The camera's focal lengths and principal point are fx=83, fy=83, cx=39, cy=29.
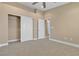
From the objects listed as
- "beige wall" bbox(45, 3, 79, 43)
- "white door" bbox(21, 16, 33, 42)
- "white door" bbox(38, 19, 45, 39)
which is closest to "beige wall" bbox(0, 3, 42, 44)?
"white door" bbox(21, 16, 33, 42)

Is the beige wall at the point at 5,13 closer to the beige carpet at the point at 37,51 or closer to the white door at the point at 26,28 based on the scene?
the white door at the point at 26,28

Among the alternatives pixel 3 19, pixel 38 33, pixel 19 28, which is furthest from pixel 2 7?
pixel 38 33

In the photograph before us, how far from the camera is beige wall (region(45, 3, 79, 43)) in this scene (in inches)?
179

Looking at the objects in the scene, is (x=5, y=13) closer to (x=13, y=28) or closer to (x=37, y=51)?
(x=13, y=28)

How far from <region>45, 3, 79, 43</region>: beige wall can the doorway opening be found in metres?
2.61

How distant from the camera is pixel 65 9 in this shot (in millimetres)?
5191

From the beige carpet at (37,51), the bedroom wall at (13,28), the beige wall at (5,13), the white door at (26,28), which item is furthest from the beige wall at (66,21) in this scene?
the bedroom wall at (13,28)

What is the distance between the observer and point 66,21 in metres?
5.12

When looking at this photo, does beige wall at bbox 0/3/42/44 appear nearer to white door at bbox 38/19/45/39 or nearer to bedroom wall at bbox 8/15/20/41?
bedroom wall at bbox 8/15/20/41

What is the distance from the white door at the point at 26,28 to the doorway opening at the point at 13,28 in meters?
0.45

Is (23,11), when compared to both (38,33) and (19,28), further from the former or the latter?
(38,33)

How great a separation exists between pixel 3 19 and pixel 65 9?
373 centimetres

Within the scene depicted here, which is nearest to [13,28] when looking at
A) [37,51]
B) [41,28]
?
[41,28]

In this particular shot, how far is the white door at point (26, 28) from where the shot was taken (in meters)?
5.79
